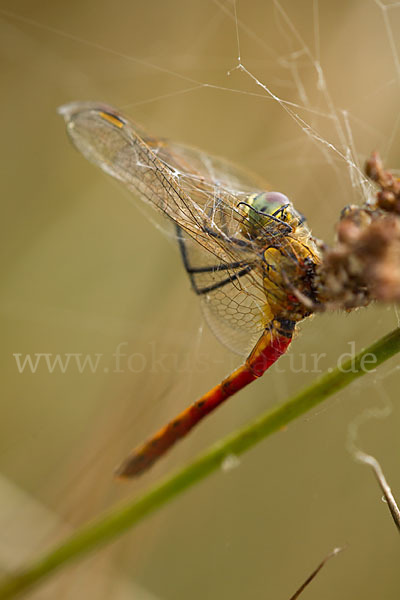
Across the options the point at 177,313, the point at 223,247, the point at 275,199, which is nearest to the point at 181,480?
the point at 223,247

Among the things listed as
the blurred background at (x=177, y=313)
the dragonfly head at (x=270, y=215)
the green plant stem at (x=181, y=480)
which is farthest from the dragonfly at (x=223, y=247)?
the blurred background at (x=177, y=313)

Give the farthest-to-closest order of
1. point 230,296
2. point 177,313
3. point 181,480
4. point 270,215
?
point 177,313, point 230,296, point 270,215, point 181,480

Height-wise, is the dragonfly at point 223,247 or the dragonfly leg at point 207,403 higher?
the dragonfly at point 223,247

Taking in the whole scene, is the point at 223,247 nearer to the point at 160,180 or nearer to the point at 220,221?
the point at 220,221

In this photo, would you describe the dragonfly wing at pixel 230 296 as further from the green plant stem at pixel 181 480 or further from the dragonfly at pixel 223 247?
the green plant stem at pixel 181 480

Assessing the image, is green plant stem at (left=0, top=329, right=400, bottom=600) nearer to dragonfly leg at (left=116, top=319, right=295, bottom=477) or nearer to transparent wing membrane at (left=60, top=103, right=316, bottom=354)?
transparent wing membrane at (left=60, top=103, right=316, bottom=354)

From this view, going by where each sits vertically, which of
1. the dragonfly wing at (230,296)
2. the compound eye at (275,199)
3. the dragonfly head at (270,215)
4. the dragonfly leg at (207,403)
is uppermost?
the compound eye at (275,199)

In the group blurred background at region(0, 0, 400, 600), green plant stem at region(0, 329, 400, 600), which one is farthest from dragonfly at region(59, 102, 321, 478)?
blurred background at region(0, 0, 400, 600)
